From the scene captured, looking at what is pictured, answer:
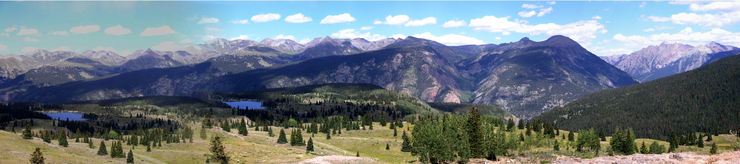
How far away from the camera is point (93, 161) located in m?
157

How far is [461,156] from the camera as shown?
148 m

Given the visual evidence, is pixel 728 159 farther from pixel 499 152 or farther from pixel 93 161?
pixel 93 161

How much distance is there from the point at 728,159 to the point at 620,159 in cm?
2529

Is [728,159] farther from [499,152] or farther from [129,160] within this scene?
[129,160]

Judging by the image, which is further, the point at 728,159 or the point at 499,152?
the point at 499,152

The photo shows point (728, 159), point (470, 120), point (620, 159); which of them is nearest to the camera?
point (728, 159)

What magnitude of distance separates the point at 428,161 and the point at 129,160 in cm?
7847

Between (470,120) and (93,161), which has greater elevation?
(470,120)

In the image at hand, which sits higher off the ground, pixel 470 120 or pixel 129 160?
pixel 470 120

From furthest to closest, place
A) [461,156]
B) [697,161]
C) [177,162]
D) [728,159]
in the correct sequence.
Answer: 1. [177,162]
2. [461,156]
3. [697,161]
4. [728,159]

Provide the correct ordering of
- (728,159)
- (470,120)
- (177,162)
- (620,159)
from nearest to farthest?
(728,159)
(620,159)
(470,120)
(177,162)

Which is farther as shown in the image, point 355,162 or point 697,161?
point 355,162

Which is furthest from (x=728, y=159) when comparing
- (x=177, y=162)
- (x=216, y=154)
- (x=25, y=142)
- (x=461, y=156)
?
(x=25, y=142)

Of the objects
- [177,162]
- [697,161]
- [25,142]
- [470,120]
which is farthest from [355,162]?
[25,142]
